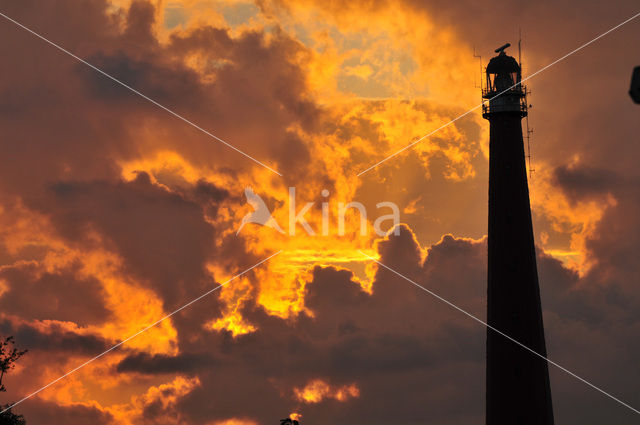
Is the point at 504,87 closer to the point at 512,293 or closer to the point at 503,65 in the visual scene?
the point at 503,65

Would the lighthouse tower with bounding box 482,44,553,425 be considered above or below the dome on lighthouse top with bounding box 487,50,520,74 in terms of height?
below

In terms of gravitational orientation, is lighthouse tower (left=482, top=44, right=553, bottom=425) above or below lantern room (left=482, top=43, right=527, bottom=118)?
below

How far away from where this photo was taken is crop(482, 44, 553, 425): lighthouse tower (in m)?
61.4

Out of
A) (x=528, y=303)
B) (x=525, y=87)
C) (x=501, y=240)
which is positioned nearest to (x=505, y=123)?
(x=525, y=87)

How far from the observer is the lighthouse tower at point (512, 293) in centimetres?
6141

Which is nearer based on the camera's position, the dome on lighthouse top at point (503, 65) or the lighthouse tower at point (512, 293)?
the lighthouse tower at point (512, 293)

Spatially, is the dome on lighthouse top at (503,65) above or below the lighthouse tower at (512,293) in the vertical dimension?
above

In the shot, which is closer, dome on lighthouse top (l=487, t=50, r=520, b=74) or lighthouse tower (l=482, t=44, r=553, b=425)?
lighthouse tower (l=482, t=44, r=553, b=425)

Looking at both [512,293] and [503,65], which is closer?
[512,293]

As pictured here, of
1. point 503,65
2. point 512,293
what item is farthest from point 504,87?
point 512,293

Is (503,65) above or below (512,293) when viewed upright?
above

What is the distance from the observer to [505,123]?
→ 65750 mm

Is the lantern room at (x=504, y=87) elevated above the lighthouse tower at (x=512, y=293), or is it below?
above

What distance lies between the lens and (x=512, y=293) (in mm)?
62250
